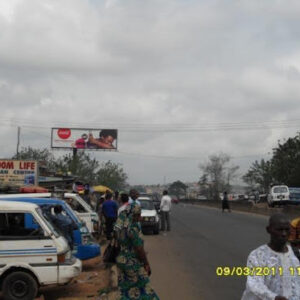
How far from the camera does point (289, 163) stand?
61469 mm

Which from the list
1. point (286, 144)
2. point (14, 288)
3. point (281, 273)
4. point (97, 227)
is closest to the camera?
point (281, 273)

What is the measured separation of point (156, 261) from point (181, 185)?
156 m

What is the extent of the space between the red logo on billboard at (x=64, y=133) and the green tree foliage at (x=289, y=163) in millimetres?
26724

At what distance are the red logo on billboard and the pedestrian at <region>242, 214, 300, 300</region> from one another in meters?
56.1

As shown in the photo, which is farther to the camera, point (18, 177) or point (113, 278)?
point (18, 177)

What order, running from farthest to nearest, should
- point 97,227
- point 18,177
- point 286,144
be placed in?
point 286,144
point 18,177
point 97,227

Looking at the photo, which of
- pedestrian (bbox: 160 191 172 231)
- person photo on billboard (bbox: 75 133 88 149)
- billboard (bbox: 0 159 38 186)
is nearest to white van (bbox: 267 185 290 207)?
person photo on billboard (bbox: 75 133 88 149)

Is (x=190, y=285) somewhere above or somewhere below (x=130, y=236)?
below

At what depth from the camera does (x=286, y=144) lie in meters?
65.5

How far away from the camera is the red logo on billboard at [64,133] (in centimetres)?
5891

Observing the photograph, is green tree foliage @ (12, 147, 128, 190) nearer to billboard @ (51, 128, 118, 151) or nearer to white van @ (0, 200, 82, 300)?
billboard @ (51, 128, 118, 151)

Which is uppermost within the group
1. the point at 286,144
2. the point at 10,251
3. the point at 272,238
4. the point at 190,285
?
the point at 286,144

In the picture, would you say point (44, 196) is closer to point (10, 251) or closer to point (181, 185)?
point (10, 251)

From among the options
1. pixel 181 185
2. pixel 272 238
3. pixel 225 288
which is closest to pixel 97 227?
pixel 225 288
